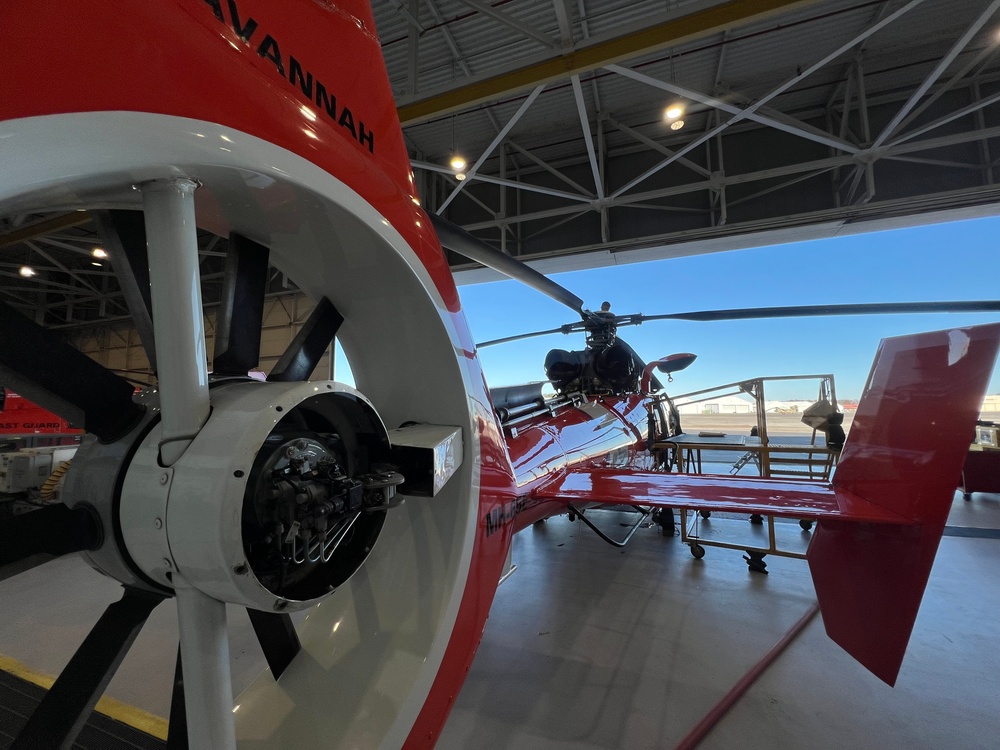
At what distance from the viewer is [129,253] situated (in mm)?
942

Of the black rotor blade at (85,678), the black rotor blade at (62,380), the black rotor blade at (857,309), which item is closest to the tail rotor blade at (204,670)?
the black rotor blade at (85,678)

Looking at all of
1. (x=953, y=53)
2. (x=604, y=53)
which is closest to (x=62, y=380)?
(x=604, y=53)

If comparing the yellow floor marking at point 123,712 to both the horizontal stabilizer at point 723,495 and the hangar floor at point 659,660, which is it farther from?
the horizontal stabilizer at point 723,495

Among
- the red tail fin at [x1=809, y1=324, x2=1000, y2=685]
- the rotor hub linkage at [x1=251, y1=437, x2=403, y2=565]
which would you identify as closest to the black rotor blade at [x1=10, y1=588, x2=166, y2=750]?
the rotor hub linkage at [x1=251, y1=437, x2=403, y2=565]

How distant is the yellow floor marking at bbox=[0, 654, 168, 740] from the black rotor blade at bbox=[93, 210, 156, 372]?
2.05 m

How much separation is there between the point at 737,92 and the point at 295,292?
1353cm

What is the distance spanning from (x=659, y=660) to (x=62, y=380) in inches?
120

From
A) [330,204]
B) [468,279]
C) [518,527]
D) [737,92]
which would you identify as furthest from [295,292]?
[330,204]

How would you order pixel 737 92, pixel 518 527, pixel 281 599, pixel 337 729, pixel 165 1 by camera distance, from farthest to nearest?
pixel 737 92 < pixel 518 527 < pixel 337 729 < pixel 281 599 < pixel 165 1

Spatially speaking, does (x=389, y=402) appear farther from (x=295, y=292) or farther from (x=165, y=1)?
(x=295, y=292)

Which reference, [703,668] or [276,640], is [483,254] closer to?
[276,640]

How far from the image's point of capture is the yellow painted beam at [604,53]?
11.1ft

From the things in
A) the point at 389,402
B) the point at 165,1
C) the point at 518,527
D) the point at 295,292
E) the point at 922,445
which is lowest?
the point at 518,527

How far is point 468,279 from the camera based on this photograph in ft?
33.7
